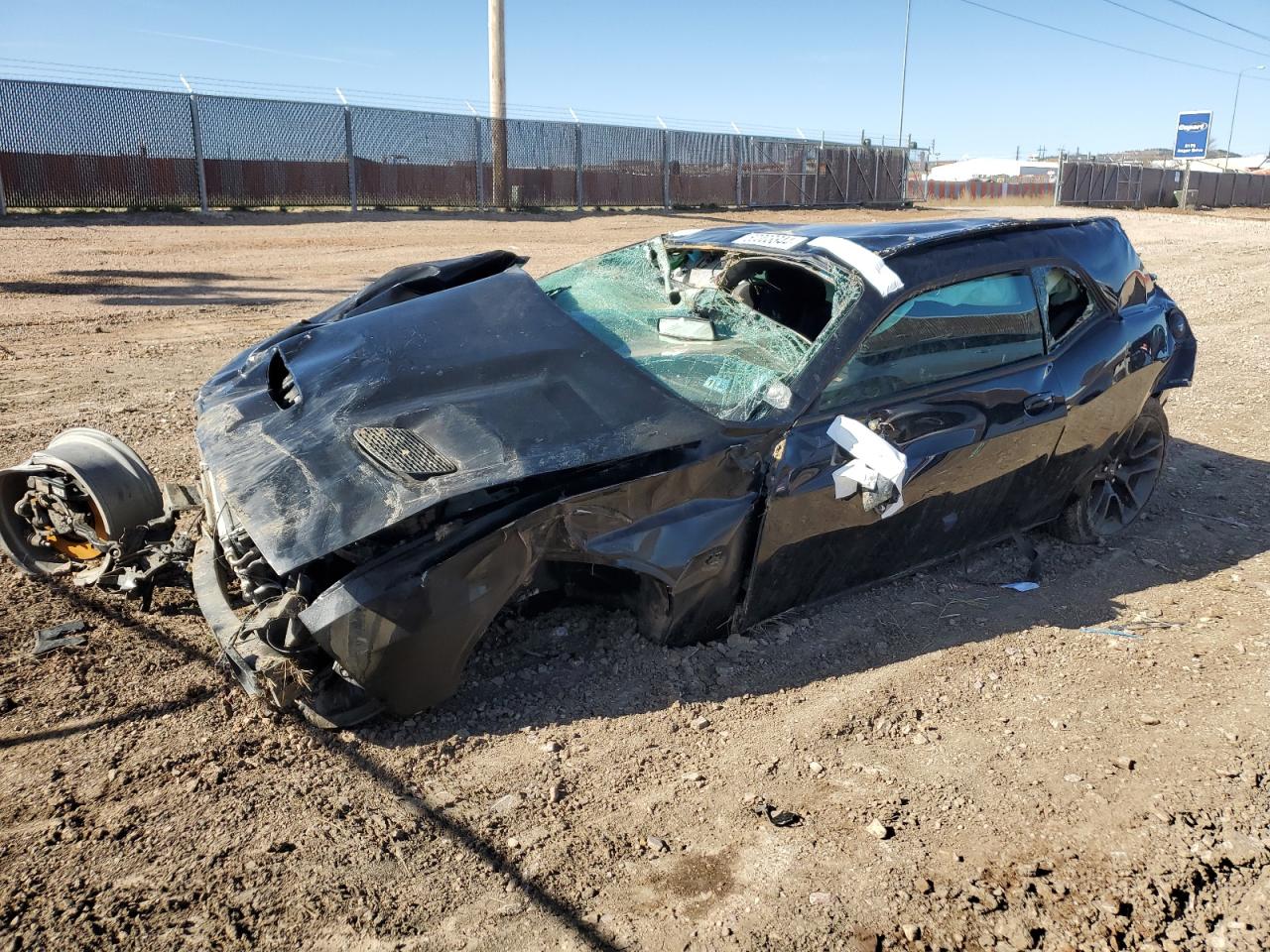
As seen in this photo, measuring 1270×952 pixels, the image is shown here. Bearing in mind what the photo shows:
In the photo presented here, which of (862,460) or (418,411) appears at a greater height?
(418,411)

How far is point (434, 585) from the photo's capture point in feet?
8.98

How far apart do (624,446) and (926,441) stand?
4.17ft

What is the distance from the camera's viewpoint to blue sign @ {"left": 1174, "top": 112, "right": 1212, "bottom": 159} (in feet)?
136

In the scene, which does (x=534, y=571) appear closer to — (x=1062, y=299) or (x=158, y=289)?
(x=1062, y=299)

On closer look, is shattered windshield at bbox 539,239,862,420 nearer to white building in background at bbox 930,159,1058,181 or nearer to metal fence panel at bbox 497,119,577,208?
metal fence panel at bbox 497,119,577,208

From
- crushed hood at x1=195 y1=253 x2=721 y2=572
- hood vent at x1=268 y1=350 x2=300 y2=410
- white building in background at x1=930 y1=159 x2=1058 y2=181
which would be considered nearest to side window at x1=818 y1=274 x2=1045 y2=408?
crushed hood at x1=195 y1=253 x2=721 y2=572

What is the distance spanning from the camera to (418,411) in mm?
3115

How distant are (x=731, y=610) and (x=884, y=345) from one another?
1.14 metres

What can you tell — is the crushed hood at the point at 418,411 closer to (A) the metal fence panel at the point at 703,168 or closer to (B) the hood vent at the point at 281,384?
(B) the hood vent at the point at 281,384

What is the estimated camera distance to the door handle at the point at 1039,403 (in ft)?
13.1

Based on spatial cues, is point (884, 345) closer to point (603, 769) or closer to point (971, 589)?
point (971, 589)

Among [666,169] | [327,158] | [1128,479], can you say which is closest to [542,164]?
[666,169]

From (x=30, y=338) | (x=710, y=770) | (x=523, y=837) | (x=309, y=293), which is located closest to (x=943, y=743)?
(x=710, y=770)

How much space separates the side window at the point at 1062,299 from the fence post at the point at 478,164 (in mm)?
22974
